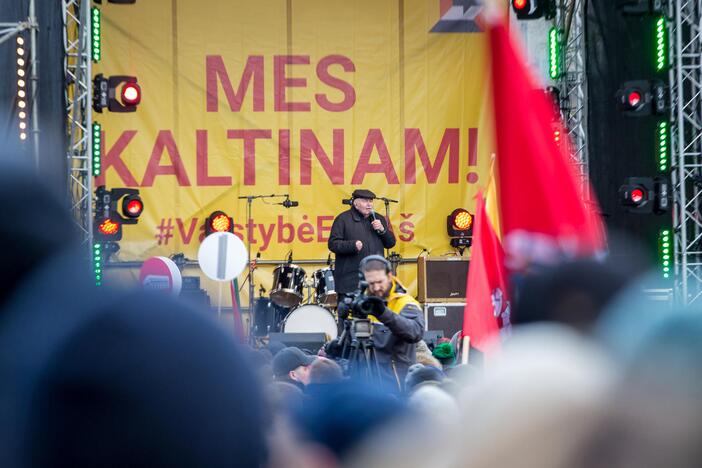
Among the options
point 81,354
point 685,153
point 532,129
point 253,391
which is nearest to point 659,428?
point 253,391

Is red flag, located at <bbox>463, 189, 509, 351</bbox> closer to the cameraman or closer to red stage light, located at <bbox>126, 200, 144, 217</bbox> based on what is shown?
the cameraman

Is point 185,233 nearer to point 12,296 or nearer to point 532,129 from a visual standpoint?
point 532,129

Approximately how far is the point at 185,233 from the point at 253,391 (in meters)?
17.0

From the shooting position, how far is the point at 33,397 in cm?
159

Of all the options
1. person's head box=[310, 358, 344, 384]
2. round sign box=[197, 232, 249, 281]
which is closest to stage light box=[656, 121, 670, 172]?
round sign box=[197, 232, 249, 281]

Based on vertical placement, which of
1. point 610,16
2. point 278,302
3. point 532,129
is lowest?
point 278,302

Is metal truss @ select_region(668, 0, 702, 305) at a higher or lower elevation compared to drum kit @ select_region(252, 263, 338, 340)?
higher

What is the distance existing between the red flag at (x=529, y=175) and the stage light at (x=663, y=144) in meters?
10.1

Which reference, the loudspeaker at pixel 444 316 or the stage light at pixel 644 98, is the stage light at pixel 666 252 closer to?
the stage light at pixel 644 98

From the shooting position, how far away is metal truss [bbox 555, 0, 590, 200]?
14719mm

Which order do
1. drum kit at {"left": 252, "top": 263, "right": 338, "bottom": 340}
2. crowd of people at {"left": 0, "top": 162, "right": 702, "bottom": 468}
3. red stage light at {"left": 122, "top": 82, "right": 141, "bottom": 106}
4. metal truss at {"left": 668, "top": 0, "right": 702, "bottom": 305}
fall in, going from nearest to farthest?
crowd of people at {"left": 0, "top": 162, "right": 702, "bottom": 468} → metal truss at {"left": 668, "top": 0, "right": 702, "bottom": 305} → red stage light at {"left": 122, "top": 82, "right": 141, "bottom": 106} → drum kit at {"left": 252, "top": 263, "right": 338, "bottom": 340}

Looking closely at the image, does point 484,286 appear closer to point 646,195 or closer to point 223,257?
point 223,257

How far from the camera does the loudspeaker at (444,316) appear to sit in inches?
670

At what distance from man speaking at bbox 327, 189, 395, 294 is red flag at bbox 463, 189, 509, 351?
809 centimetres
